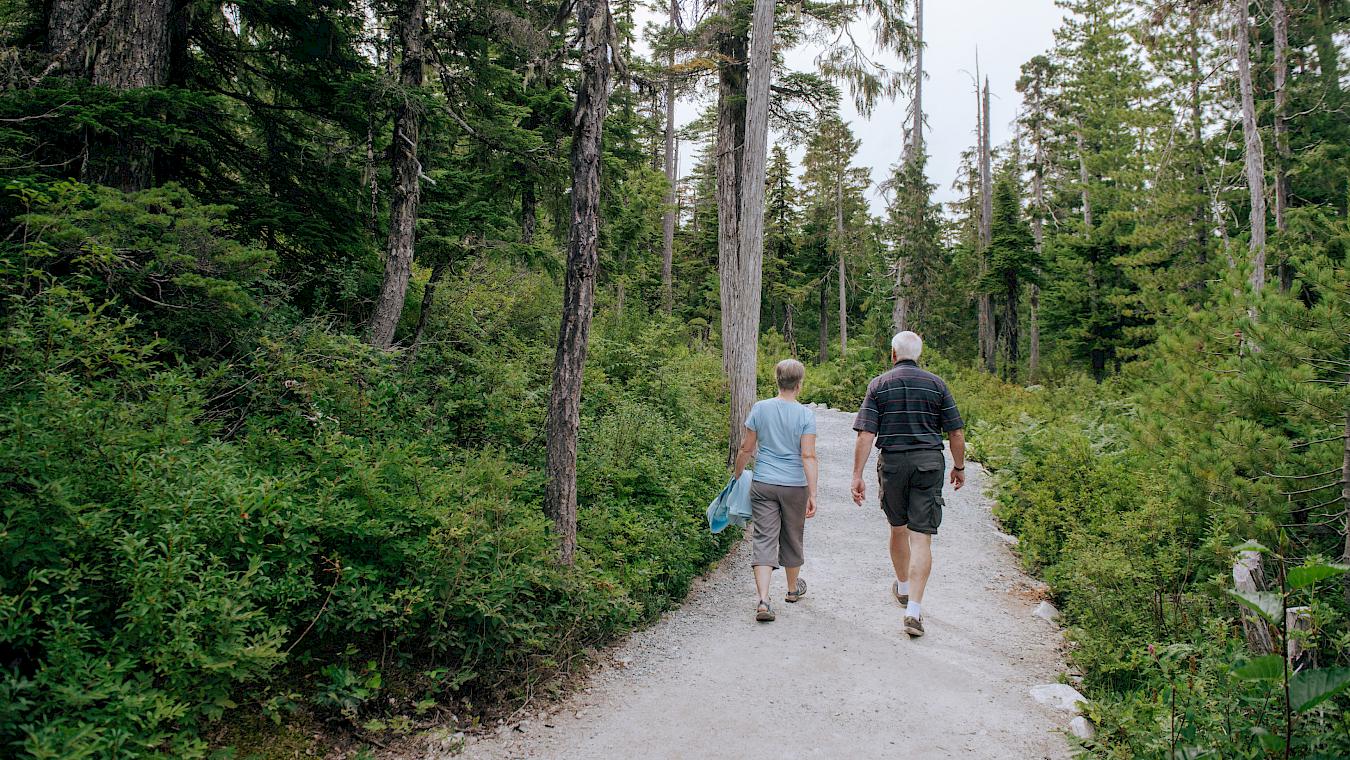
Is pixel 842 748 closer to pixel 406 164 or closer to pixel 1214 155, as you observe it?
pixel 406 164

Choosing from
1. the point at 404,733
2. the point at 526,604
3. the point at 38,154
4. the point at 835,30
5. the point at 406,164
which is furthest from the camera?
the point at 835,30

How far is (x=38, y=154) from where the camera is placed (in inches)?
241

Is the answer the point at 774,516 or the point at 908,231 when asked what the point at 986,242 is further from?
the point at 774,516

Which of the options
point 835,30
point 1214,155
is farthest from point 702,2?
point 1214,155

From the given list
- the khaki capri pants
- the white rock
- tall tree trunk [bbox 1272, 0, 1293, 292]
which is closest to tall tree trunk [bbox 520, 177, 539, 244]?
the khaki capri pants

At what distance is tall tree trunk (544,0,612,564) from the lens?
17.9ft

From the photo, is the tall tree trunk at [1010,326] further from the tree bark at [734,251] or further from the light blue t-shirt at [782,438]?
the light blue t-shirt at [782,438]

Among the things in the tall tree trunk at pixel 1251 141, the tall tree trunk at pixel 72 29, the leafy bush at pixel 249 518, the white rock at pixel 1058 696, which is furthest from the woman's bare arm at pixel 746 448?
the tall tree trunk at pixel 1251 141

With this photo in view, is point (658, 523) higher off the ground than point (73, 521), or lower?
lower

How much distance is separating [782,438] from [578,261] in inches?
90.0

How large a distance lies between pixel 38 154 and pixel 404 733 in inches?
250

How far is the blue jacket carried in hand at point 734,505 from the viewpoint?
599cm

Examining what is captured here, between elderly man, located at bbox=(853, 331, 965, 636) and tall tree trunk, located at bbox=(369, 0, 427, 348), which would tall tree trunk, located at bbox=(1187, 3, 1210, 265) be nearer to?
elderly man, located at bbox=(853, 331, 965, 636)

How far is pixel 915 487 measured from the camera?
219 inches
